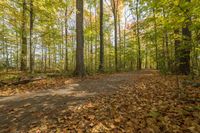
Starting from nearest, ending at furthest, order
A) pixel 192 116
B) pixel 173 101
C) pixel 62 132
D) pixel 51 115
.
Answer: pixel 62 132
pixel 192 116
pixel 51 115
pixel 173 101

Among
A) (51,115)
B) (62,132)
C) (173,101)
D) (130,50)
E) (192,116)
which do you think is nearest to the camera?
(62,132)

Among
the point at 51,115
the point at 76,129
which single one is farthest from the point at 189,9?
the point at 51,115

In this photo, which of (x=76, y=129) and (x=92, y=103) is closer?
(x=76, y=129)

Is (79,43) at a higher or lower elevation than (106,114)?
higher

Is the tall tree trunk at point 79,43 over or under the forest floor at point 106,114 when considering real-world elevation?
over

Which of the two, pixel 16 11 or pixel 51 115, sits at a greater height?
pixel 16 11

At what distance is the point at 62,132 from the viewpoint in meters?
3.07

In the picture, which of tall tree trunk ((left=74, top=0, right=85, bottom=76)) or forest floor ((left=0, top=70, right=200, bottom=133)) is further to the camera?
tall tree trunk ((left=74, top=0, right=85, bottom=76))

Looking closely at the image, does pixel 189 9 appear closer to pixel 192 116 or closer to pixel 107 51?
pixel 192 116

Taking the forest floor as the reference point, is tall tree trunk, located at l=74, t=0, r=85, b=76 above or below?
above

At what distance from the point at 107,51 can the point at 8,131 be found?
27.6 m

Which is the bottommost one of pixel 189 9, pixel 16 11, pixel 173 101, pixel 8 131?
pixel 8 131

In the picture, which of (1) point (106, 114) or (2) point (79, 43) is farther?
(2) point (79, 43)

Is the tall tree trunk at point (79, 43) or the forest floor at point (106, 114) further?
the tall tree trunk at point (79, 43)
